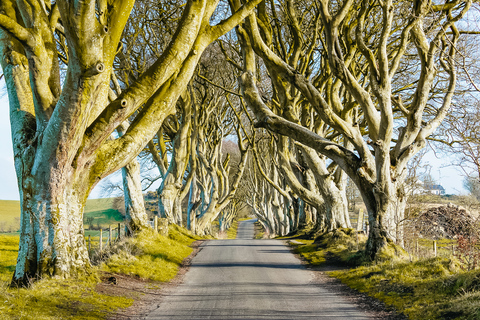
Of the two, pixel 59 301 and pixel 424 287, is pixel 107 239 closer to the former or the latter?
pixel 59 301

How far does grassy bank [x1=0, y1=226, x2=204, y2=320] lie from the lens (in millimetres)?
5551

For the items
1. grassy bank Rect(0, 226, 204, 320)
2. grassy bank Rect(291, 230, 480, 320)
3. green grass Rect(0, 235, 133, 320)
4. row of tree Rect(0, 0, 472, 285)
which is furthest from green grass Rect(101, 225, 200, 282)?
grassy bank Rect(291, 230, 480, 320)

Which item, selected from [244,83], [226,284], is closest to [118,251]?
[226,284]

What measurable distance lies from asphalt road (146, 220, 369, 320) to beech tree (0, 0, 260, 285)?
2.30 metres

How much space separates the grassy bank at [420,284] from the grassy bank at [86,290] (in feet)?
15.9

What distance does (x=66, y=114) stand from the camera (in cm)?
642

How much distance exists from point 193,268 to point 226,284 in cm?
284

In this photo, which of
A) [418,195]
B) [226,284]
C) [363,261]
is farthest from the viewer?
[418,195]

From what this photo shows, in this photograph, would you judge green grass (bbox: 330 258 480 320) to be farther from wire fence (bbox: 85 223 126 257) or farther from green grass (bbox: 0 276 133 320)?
wire fence (bbox: 85 223 126 257)

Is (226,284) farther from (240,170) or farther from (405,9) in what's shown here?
(240,170)

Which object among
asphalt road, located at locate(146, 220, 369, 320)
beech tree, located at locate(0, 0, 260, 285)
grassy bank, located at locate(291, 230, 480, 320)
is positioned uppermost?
beech tree, located at locate(0, 0, 260, 285)

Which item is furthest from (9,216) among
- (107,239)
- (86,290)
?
(86,290)

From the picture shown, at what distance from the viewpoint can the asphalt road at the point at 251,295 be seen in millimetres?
6492

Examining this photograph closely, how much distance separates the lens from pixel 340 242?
1395 centimetres
